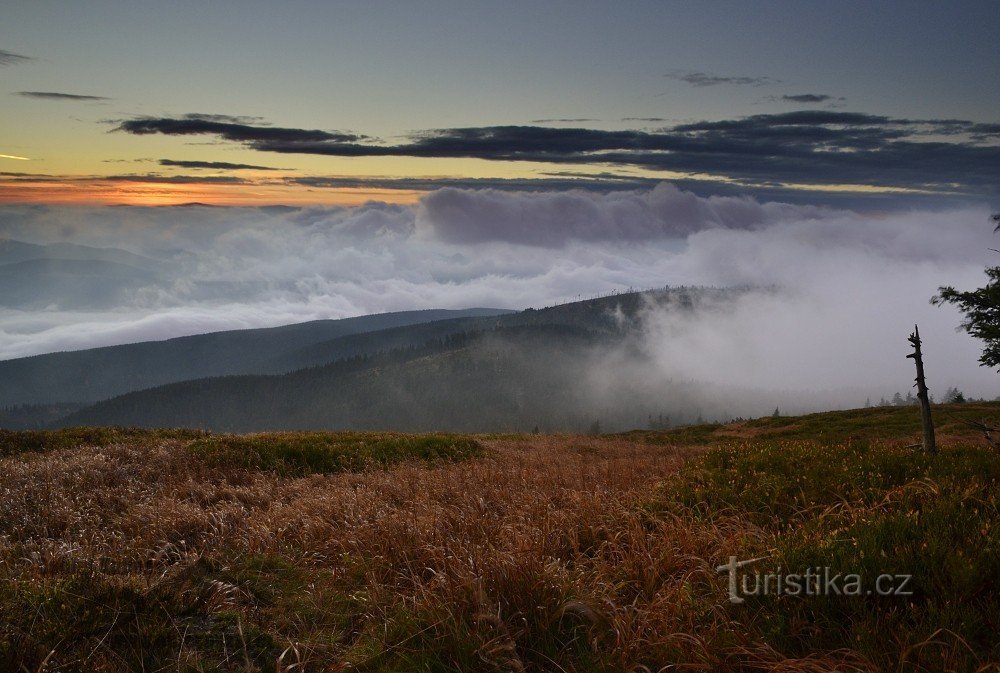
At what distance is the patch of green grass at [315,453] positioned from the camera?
1611 cm

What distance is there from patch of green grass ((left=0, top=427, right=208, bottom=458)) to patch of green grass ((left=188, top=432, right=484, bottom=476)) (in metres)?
4.43

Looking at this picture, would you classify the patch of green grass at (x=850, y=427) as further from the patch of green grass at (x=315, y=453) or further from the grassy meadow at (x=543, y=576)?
the grassy meadow at (x=543, y=576)

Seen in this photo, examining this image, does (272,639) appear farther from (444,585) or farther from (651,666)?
(651,666)

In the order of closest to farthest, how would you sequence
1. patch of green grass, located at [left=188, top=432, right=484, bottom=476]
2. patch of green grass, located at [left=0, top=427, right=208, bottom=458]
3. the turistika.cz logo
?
the turistika.cz logo, patch of green grass, located at [left=188, top=432, right=484, bottom=476], patch of green grass, located at [left=0, top=427, right=208, bottom=458]

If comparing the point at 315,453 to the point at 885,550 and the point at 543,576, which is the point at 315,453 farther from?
the point at 885,550

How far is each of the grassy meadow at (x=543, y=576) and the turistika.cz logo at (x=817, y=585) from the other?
0.19 ft

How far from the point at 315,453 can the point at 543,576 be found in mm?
14493

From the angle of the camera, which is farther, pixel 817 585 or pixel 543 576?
pixel 543 576

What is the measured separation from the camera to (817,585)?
4039 millimetres

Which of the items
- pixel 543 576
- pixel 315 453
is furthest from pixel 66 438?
pixel 543 576

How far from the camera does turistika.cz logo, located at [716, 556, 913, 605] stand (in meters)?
3.96

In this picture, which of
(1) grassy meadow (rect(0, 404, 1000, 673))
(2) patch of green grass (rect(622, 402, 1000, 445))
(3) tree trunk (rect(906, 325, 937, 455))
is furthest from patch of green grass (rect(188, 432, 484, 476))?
(2) patch of green grass (rect(622, 402, 1000, 445))

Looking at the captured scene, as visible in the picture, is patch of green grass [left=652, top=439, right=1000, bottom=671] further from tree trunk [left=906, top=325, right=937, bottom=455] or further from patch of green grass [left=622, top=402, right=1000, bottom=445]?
patch of green grass [left=622, top=402, right=1000, bottom=445]

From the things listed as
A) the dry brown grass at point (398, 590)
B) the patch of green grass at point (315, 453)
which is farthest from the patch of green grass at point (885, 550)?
the patch of green grass at point (315, 453)
